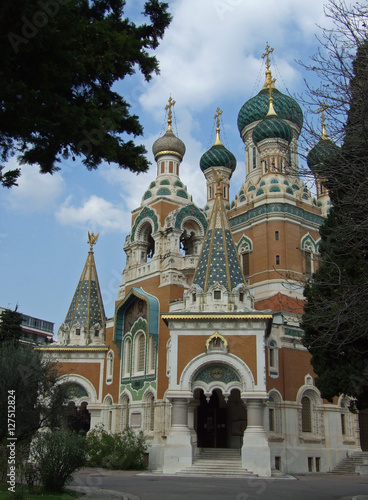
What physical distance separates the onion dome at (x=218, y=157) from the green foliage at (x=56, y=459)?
69.0 feet

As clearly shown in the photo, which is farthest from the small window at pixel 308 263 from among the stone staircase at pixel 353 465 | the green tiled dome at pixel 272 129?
the stone staircase at pixel 353 465

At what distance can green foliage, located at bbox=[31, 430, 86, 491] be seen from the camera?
1070cm

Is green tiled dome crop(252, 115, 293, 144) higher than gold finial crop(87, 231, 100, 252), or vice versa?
green tiled dome crop(252, 115, 293, 144)

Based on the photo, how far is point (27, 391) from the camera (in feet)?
52.7

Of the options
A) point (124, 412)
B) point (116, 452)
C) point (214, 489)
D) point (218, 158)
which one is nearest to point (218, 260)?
point (116, 452)

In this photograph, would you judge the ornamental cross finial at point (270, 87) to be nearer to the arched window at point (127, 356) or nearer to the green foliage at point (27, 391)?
the arched window at point (127, 356)

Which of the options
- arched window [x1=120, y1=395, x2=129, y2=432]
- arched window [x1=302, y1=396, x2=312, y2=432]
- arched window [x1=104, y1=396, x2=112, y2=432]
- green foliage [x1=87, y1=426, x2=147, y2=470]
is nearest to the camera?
green foliage [x1=87, y1=426, x2=147, y2=470]

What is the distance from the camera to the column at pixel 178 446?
1723 cm

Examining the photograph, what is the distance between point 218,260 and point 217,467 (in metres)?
6.86

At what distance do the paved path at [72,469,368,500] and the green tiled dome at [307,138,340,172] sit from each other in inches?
246

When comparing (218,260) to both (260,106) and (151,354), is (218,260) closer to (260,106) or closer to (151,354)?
(151,354)

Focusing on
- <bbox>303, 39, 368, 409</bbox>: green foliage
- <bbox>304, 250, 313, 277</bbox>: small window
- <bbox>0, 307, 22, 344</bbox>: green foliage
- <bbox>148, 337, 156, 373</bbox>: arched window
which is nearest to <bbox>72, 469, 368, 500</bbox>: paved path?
<bbox>303, 39, 368, 409</bbox>: green foliage

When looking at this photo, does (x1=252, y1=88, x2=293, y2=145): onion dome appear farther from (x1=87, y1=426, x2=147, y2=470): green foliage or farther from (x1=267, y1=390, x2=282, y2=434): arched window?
(x1=87, y1=426, x2=147, y2=470): green foliage

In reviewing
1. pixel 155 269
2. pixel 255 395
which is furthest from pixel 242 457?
pixel 155 269
